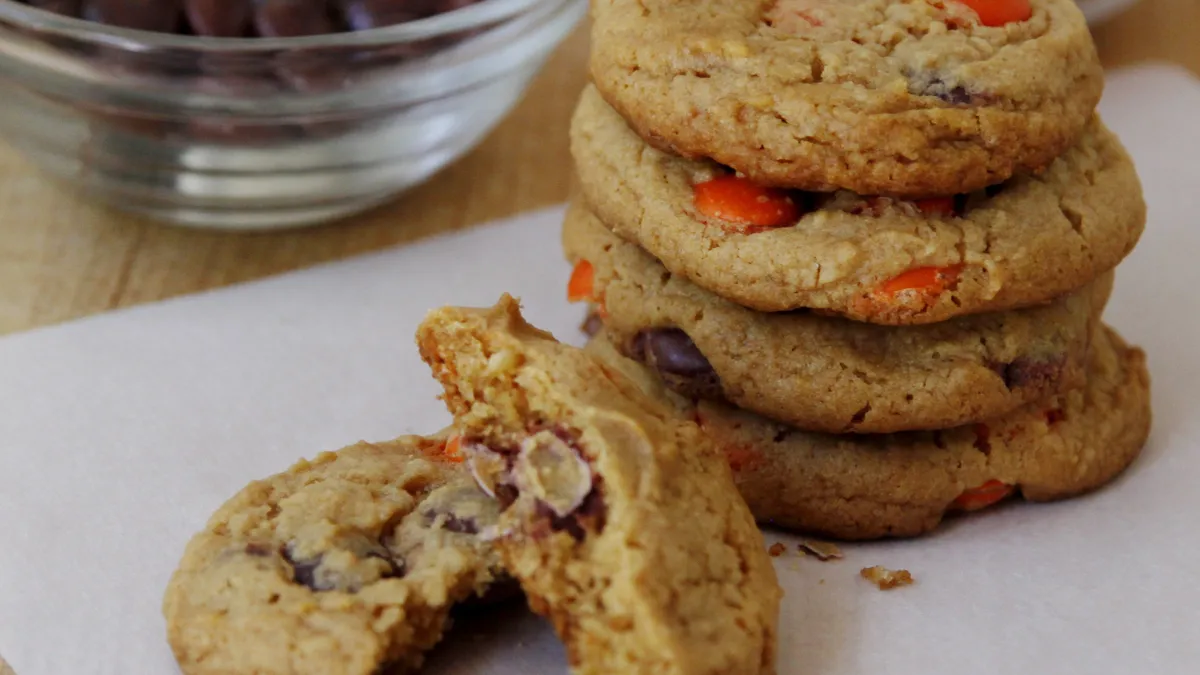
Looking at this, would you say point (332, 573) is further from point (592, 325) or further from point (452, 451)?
point (592, 325)

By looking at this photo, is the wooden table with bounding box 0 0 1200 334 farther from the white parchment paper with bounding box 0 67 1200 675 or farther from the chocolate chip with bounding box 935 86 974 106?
the chocolate chip with bounding box 935 86 974 106

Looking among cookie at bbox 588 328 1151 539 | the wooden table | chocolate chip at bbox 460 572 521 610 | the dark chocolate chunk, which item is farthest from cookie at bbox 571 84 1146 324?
the wooden table

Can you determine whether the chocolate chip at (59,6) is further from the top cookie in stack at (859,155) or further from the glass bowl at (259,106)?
the top cookie in stack at (859,155)

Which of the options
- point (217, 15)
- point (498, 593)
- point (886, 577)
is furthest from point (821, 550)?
point (217, 15)

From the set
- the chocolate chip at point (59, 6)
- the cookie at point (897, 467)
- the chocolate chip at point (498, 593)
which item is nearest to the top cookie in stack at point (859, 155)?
the cookie at point (897, 467)

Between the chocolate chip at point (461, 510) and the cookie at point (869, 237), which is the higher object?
the cookie at point (869, 237)

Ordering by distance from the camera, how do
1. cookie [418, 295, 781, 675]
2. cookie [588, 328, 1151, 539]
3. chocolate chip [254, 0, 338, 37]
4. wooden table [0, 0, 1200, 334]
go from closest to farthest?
cookie [418, 295, 781, 675] → cookie [588, 328, 1151, 539] → chocolate chip [254, 0, 338, 37] → wooden table [0, 0, 1200, 334]
